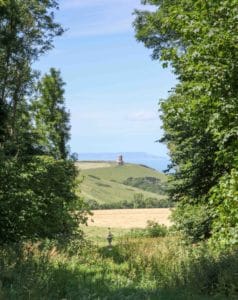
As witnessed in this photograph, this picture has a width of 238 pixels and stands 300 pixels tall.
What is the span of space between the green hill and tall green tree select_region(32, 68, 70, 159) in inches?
2213

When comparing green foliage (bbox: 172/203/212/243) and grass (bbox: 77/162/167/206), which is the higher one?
grass (bbox: 77/162/167/206)

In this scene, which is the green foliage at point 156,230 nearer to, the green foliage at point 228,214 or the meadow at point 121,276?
the meadow at point 121,276

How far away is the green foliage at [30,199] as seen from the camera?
46.3 feet

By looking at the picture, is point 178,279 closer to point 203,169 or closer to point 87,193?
point 203,169

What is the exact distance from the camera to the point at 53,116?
33656 mm

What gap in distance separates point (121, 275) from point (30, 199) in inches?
170

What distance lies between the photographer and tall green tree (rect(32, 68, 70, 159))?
3259cm

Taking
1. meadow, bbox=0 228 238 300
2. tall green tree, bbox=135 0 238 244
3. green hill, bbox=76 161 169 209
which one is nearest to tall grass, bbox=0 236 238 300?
meadow, bbox=0 228 238 300

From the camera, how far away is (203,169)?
18406 millimetres

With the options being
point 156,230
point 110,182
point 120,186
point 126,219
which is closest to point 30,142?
point 156,230

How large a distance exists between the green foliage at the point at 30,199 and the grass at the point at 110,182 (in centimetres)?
8090

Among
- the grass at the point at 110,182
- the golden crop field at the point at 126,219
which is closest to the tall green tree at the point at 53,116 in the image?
the golden crop field at the point at 126,219

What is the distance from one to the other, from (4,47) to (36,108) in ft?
23.4

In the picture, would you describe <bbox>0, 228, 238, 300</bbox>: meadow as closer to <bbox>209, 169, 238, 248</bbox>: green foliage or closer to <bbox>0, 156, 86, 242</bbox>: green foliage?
<bbox>0, 156, 86, 242</bbox>: green foliage
